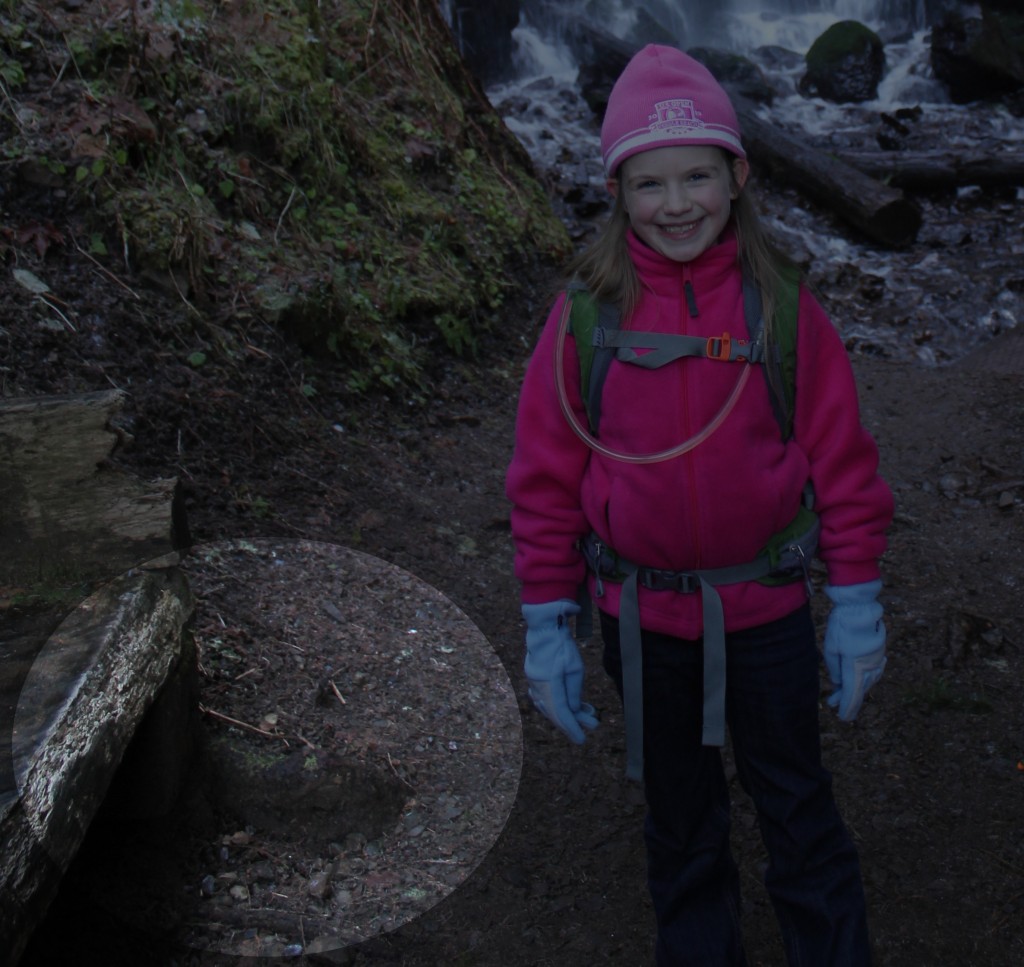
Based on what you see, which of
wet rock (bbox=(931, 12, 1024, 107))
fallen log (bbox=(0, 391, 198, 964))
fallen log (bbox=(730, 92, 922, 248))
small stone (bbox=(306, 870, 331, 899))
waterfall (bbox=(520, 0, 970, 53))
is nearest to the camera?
fallen log (bbox=(0, 391, 198, 964))

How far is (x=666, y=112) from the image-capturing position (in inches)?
83.6

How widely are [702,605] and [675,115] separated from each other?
978 millimetres

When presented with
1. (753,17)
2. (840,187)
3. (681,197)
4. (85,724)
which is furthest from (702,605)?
(753,17)

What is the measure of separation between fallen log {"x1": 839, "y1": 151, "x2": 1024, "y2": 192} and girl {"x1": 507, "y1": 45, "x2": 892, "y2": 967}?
8.58 metres

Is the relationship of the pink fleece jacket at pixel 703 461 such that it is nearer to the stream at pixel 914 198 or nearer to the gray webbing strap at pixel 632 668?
the gray webbing strap at pixel 632 668

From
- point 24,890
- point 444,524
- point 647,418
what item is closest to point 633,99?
point 647,418

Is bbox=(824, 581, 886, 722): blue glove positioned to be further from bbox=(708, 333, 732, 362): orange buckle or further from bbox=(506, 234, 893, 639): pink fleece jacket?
bbox=(708, 333, 732, 362): orange buckle

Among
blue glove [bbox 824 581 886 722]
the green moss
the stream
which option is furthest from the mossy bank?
the green moss

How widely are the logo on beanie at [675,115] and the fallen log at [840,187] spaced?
7.31 meters

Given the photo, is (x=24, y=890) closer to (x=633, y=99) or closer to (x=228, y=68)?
(x=633, y=99)

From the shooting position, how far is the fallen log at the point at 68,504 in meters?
2.49

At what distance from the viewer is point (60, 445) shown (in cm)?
256

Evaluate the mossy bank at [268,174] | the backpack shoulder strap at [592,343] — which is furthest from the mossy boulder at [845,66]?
the backpack shoulder strap at [592,343]

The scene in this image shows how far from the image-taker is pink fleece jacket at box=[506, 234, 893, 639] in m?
2.10
